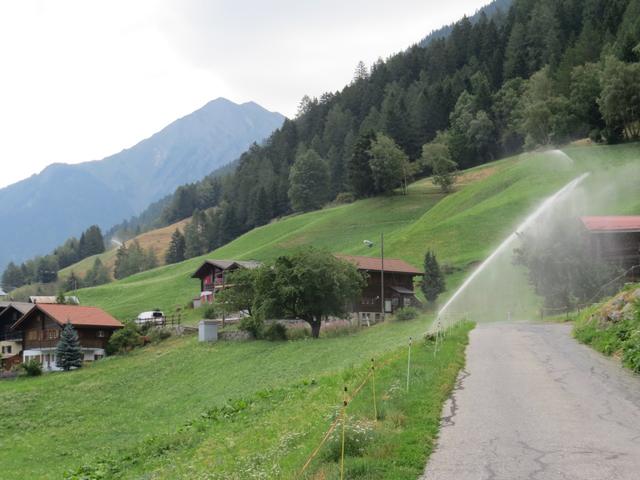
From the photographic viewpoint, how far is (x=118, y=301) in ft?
331

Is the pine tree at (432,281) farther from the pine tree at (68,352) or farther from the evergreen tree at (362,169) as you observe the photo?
the evergreen tree at (362,169)

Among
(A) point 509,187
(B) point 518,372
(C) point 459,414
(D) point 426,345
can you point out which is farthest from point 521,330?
(A) point 509,187

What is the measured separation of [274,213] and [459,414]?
14906 cm

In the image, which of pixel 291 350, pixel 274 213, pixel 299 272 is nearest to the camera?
pixel 291 350

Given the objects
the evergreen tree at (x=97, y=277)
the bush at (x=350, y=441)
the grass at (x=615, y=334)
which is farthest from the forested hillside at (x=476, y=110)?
the bush at (x=350, y=441)

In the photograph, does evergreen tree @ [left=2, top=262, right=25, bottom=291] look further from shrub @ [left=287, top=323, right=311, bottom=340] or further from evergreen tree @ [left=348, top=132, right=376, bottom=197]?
shrub @ [left=287, top=323, right=311, bottom=340]

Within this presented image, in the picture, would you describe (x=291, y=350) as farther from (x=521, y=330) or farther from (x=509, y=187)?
(x=509, y=187)

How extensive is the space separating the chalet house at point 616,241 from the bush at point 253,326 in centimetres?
2669

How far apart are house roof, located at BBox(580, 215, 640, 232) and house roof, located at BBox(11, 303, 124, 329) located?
153 feet

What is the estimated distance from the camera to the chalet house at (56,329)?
2567 inches

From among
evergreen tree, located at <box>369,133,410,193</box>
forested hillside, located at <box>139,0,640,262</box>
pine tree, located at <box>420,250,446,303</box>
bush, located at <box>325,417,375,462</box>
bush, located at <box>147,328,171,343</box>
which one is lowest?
bush, located at <box>147,328,171,343</box>

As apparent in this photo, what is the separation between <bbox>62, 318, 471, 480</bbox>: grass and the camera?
11.5 m

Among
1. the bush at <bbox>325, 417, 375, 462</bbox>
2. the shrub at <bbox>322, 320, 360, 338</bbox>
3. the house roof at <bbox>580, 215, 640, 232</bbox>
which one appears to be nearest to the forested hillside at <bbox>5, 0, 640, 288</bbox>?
the house roof at <bbox>580, 215, 640, 232</bbox>

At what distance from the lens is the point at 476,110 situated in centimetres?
14562
